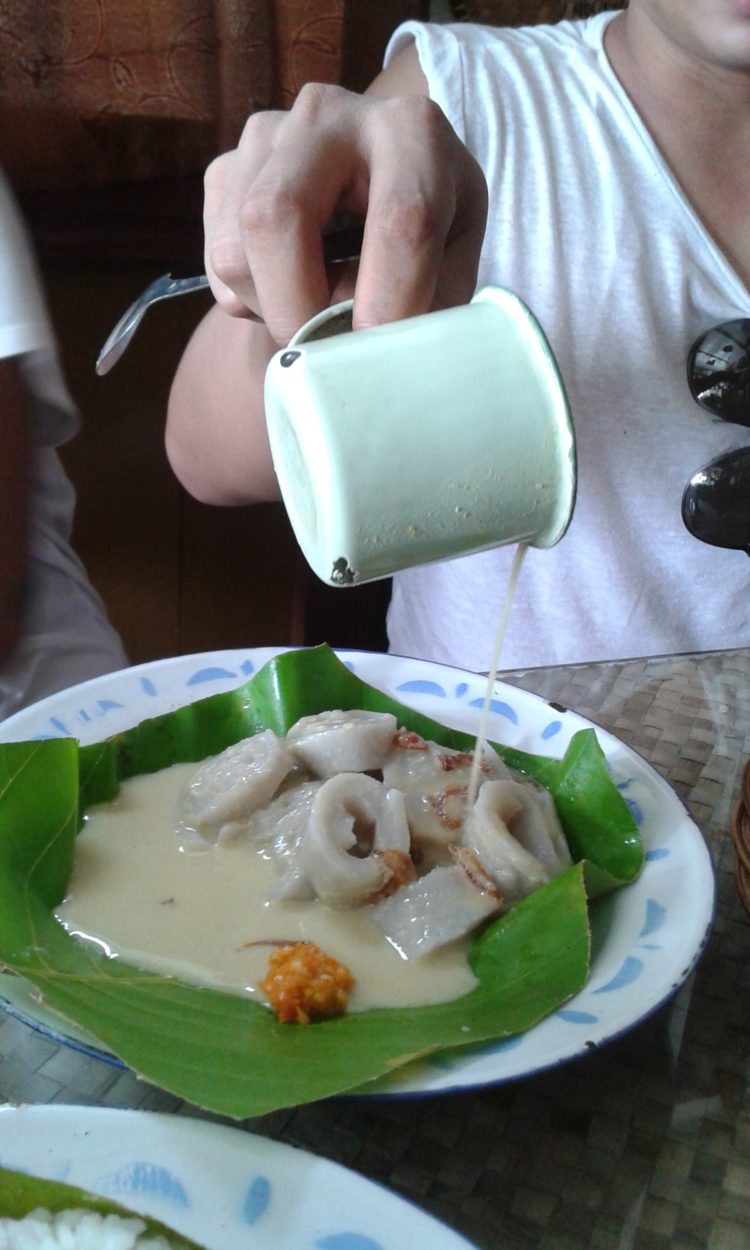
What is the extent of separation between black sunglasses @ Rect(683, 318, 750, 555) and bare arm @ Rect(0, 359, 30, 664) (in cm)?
90

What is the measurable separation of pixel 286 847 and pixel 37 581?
0.79 meters

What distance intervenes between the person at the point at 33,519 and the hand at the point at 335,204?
0.50 m

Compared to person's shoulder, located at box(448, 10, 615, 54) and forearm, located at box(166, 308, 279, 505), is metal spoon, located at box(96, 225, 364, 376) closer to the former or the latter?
forearm, located at box(166, 308, 279, 505)

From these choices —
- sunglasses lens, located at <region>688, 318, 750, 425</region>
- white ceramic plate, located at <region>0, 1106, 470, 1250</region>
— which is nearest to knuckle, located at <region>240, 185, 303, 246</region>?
white ceramic plate, located at <region>0, 1106, 470, 1250</region>

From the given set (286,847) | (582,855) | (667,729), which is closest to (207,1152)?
(286,847)

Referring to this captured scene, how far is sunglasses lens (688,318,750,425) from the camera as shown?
135cm

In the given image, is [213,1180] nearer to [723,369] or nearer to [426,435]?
[426,435]

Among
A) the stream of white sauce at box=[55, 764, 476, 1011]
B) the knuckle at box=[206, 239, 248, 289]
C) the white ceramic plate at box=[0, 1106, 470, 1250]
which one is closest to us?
the white ceramic plate at box=[0, 1106, 470, 1250]

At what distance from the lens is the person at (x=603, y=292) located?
138 cm

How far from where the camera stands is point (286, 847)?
2.85 ft

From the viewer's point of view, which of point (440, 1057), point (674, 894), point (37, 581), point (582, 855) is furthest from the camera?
point (37, 581)

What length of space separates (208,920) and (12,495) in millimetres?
783

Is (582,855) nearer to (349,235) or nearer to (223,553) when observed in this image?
(349,235)

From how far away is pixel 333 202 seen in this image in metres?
0.83
